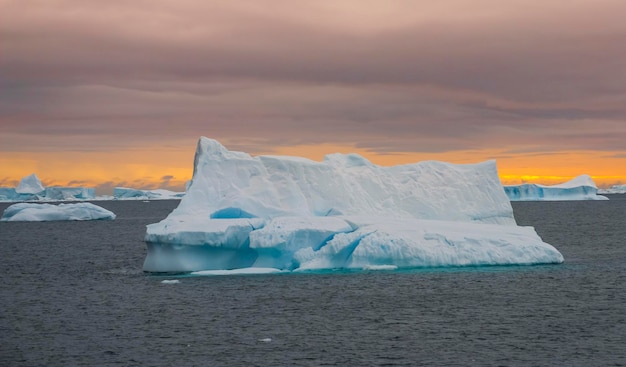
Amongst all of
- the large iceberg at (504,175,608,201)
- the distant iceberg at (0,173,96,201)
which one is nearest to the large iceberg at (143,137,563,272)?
the large iceberg at (504,175,608,201)

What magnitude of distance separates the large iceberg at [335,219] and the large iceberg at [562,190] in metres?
89.5

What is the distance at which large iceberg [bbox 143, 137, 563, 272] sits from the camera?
33.5 m

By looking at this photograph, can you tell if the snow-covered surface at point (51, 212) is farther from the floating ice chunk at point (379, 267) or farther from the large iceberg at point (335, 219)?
the floating ice chunk at point (379, 267)

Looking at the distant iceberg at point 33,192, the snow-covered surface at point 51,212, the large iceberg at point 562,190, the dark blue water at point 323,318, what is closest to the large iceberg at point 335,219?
the dark blue water at point 323,318

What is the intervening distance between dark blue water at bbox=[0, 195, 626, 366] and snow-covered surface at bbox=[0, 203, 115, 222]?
51157mm

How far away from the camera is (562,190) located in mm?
133375

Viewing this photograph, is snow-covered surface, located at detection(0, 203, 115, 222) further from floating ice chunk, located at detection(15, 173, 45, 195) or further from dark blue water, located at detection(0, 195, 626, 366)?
dark blue water, located at detection(0, 195, 626, 366)

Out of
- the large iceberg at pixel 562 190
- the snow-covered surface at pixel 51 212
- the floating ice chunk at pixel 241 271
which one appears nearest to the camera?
the floating ice chunk at pixel 241 271

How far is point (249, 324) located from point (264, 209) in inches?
498

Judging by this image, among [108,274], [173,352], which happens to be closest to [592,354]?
[173,352]


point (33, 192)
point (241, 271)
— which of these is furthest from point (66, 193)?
point (241, 271)

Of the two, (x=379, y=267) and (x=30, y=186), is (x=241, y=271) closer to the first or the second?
(x=379, y=267)

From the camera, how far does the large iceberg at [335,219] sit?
33469mm

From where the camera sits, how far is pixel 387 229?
33719mm
